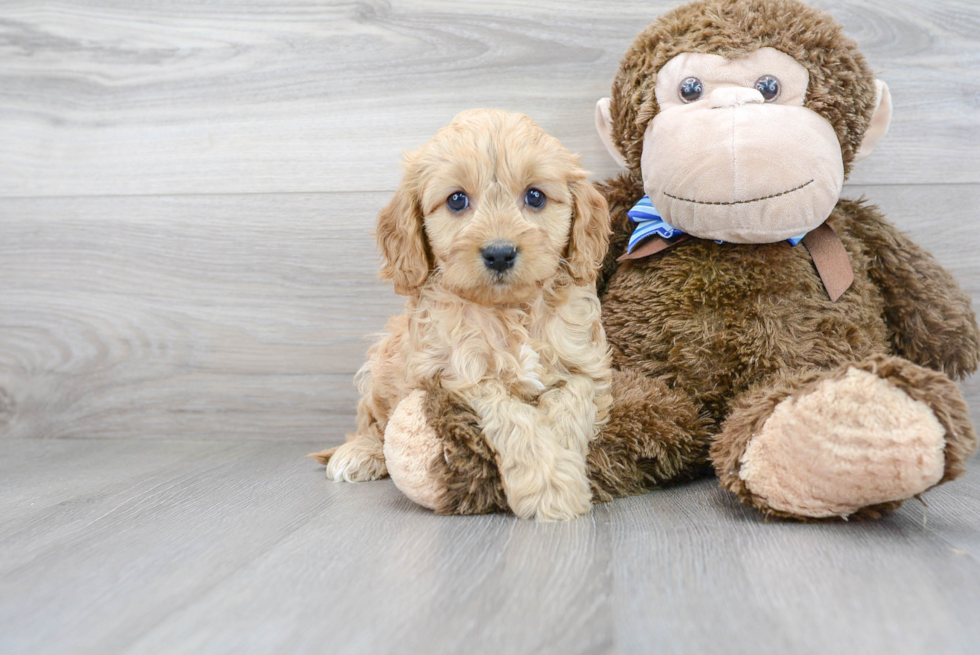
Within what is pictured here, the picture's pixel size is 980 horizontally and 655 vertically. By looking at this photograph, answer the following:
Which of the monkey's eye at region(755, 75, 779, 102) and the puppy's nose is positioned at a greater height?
the monkey's eye at region(755, 75, 779, 102)

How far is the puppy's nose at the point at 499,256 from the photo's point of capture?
3.65 feet

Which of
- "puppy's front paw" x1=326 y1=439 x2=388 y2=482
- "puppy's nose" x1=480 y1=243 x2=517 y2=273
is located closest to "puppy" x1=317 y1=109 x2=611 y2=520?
"puppy's nose" x1=480 y1=243 x2=517 y2=273

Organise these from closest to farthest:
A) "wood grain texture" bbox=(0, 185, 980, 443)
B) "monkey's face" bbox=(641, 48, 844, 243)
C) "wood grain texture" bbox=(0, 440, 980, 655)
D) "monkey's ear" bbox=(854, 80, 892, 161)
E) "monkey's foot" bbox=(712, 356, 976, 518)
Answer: "wood grain texture" bbox=(0, 440, 980, 655) → "monkey's foot" bbox=(712, 356, 976, 518) → "monkey's face" bbox=(641, 48, 844, 243) → "monkey's ear" bbox=(854, 80, 892, 161) → "wood grain texture" bbox=(0, 185, 980, 443)

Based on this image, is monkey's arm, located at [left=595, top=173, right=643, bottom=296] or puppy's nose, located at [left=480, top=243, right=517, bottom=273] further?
monkey's arm, located at [left=595, top=173, right=643, bottom=296]

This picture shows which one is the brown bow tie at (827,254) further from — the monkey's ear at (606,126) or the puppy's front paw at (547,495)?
the puppy's front paw at (547,495)

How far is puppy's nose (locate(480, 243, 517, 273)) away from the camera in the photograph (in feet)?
3.65

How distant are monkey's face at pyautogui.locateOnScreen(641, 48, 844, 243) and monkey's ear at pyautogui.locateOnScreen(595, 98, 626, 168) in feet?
Result: 0.51

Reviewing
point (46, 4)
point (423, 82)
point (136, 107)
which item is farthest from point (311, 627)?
point (46, 4)

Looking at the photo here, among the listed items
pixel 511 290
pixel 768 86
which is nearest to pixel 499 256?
pixel 511 290

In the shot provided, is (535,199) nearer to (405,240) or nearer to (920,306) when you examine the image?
(405,240)

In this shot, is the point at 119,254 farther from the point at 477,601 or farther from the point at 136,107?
the point at 477,601

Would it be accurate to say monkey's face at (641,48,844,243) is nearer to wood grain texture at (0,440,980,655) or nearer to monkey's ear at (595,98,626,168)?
monkey's ear at (595,98,626,168)

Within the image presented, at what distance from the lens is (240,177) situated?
6.08 ft

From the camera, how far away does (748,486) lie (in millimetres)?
1095
